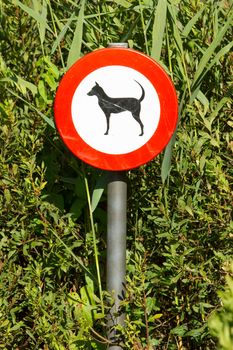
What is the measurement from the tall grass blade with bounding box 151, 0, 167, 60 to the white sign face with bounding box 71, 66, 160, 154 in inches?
9.9

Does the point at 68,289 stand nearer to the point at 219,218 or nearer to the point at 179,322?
the point at 179,322

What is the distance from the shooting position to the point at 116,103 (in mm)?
2783

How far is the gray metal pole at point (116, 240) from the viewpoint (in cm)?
288

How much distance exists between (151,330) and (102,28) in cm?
107

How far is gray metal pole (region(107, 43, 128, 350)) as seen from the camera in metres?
2.88

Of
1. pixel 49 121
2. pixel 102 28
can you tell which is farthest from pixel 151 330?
pixel 102 28

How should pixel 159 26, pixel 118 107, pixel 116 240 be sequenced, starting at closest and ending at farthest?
pixel 118 107 → pixel 116 240 → pixel 159 26

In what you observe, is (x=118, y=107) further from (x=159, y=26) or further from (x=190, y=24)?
(x=190, y=24)

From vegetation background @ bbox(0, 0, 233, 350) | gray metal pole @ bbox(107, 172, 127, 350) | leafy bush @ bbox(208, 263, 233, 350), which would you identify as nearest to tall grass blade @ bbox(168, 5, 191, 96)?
vegetation background @ bbox(0, 0, 233, 350)

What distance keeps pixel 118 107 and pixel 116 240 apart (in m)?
0.42

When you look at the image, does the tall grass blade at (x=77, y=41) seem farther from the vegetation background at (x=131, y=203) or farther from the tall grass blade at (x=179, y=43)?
the tall grass blade at (x=179, y=43)

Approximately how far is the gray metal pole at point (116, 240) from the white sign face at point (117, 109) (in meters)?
0.10

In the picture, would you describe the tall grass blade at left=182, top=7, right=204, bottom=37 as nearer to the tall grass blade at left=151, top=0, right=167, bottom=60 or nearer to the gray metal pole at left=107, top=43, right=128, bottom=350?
the tall grass blade at left=151, top=0, right=167, bottom=60

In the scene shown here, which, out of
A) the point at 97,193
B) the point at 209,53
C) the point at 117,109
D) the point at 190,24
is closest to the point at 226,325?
the point at 117,109
